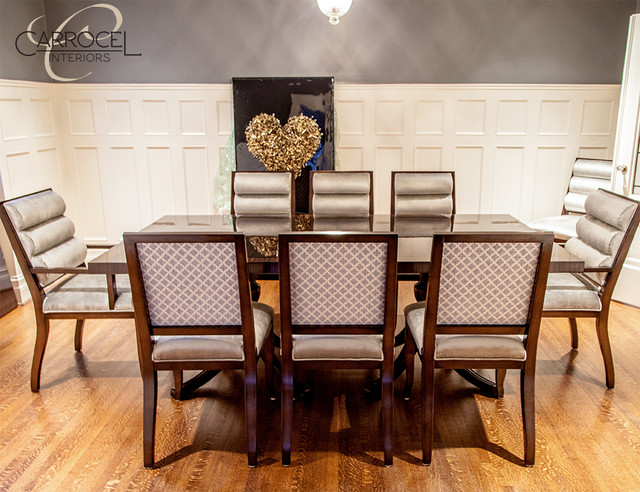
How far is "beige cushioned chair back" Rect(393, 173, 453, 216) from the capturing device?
3367mm

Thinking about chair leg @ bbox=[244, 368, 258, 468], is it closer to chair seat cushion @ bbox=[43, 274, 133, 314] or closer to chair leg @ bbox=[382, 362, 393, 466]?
chair leg @ bbox=[382, 362, 393, 466]

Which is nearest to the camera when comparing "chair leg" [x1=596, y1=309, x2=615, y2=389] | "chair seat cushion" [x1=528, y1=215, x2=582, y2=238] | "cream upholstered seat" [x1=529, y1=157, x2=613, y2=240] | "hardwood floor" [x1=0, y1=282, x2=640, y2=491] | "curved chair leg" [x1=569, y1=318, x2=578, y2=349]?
"hardwood floor" [x1=0, y1=282, x2=640, y2=491]

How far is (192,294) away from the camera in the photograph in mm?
1979

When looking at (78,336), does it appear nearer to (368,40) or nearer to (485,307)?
(485,307)

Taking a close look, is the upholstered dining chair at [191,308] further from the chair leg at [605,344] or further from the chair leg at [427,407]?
the chair leg at [605,344]

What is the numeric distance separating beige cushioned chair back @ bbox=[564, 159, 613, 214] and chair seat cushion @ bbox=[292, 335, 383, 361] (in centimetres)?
295

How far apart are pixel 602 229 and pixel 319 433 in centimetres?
172

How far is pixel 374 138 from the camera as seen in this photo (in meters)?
4.81

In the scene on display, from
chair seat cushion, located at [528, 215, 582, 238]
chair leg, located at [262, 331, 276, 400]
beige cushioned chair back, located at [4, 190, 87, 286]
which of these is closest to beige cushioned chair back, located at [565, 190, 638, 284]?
chair seat cushion, located at [528, 215, 582, 238]

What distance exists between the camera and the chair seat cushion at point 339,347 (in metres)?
2.06

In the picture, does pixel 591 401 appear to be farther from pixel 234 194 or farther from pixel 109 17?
pixel 109 17

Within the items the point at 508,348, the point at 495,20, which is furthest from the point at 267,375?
the point at 495,20

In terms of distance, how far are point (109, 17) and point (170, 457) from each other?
4.00 m

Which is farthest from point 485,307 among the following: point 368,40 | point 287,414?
point 368,40
